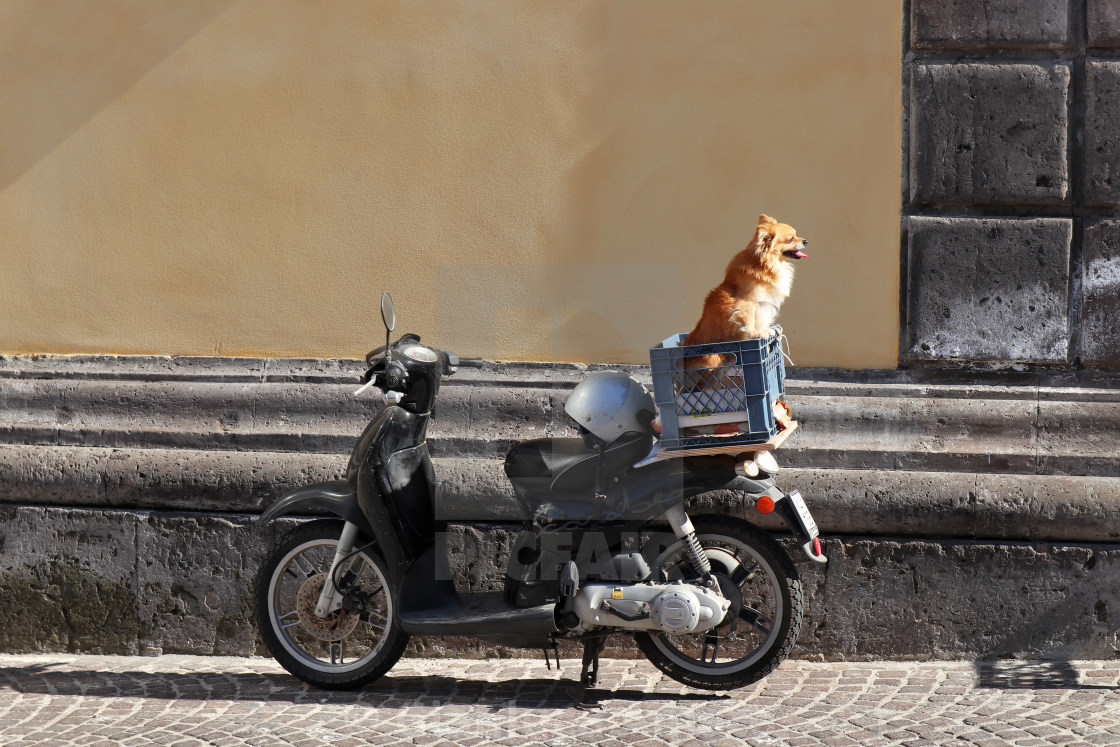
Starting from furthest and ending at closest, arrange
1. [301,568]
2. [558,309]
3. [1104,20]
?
1. [558,309]
2. [1104,20]
3. [301,568]

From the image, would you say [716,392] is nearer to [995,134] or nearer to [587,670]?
[587,670]

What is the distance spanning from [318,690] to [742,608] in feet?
5.05

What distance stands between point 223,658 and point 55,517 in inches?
35.3

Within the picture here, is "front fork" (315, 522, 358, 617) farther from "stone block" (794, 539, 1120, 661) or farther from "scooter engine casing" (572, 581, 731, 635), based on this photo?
"stone block" (794, 539, 1120, 661)

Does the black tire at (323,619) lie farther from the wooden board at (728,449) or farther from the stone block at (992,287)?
the stone block at (992,287)

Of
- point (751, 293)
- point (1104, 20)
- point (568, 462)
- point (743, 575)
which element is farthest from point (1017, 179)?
point (568, 462)

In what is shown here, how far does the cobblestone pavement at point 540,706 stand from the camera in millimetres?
3752

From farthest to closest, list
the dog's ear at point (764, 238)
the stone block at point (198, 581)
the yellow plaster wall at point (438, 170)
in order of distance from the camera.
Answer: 1. the yellow plaster wall at point (438, 170)
2. the stone block at point (198, 581)
3. the dog's ear at point (764, 238)

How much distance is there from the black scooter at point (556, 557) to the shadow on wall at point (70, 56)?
2001 mm

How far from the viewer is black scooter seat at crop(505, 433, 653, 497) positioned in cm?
411

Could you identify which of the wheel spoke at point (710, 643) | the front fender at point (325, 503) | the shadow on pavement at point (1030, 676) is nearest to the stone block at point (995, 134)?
the shadow on pavement at point (1030, 676)

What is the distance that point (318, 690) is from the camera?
4.33 metres

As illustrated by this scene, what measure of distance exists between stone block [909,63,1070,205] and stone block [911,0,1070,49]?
0.30 feet

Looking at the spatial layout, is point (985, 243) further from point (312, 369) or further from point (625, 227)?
point (312, 369)
